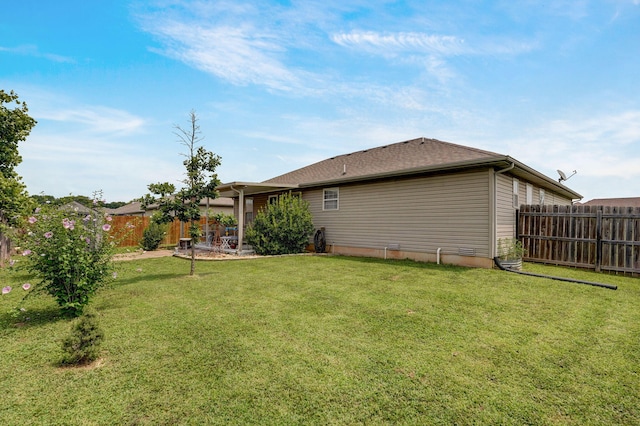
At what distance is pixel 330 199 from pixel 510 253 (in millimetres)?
6493

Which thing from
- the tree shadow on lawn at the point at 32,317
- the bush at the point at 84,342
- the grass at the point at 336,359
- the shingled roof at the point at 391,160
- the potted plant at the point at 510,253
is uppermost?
the shingled roof at the point at 391,160

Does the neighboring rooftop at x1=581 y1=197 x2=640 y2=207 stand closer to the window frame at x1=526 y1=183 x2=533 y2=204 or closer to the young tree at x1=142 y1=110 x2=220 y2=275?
the window frame at x1=526 y1=183 x2=533 y2=204

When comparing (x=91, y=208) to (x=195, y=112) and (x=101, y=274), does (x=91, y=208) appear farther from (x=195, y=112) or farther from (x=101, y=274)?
(x=195, y=112)

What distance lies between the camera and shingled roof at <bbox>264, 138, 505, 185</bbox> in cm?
865

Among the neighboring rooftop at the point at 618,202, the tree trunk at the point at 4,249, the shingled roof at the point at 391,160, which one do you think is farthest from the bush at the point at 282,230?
the neighboring rooftop at the point at 618,202

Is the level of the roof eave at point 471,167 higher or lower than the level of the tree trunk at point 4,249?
higher

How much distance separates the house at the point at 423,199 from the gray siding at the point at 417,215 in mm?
26

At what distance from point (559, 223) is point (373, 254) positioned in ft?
18.2

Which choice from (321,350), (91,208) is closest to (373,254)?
A: (321,350)

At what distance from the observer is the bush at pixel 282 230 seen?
11.4 metres

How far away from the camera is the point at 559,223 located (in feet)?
28.0

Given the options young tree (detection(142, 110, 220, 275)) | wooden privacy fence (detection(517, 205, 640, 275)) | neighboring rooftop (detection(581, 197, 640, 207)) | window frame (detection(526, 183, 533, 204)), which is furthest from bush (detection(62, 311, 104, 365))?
neighboring rooftop (detection(581, 197, 640, 207))

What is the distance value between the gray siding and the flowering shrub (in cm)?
783

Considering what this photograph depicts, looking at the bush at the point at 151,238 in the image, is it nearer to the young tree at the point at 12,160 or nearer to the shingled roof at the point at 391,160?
the young tree at the point at 12,160
